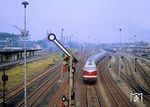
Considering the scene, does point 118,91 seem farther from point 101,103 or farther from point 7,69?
point 7,69

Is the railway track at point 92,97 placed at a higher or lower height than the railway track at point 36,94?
lower

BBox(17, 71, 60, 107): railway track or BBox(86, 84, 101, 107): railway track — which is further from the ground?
BBox(17, 71, 60, 107): railway track

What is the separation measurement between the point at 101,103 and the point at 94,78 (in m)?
13.1

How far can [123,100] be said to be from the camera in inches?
1313

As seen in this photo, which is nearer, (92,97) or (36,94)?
(92,97)

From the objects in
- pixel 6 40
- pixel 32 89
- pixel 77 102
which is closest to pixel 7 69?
pixel 32 89

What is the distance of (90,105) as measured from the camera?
3030 centimetres

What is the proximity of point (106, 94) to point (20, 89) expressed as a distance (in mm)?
13640

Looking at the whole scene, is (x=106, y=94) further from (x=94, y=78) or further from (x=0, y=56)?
(x=0, y=56)

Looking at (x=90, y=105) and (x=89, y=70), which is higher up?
(x=89, y=70)

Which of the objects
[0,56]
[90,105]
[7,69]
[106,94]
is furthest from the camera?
[0,56]

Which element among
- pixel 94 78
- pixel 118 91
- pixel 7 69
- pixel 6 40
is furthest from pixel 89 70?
pixel 6 40

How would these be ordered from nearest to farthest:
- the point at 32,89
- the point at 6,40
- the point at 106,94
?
the point at 106,94 < the point at 32,89 < the point at 6,40

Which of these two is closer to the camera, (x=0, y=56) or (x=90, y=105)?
(x=90, y=105)
